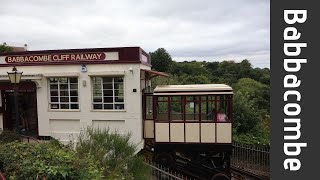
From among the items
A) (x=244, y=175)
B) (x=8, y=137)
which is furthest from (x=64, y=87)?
(x=244, y=175)

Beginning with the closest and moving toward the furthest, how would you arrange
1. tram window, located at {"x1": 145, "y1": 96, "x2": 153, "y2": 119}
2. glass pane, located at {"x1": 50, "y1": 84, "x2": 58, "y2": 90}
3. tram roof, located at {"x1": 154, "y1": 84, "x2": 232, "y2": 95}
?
tram roof, located at {"x1": 154, "y1": 84, "x2": 232, "y2": 95}, tram window, located at {"x1": 145, "y1": 96, "x2": 153, "y2": 119}, glass pane, located at {"x1": 50, "y1": 84, "x2": 58, "y2": 90}

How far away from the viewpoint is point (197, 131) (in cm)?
1233

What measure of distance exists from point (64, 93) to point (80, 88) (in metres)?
0.85

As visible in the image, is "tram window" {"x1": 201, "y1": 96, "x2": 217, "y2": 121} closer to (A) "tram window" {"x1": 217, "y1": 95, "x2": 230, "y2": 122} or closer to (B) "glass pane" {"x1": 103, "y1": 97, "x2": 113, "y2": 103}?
(A) "tram window" {"x1": 217, "y1": 95, "x2": 230, "y2": 122}

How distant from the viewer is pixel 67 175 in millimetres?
6020

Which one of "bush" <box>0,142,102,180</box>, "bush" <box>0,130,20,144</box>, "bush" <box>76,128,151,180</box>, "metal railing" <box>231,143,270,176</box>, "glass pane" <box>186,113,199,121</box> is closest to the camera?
"bush" <box>0,142,102,180</box>

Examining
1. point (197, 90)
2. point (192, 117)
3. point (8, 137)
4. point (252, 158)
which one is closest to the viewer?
point (8, 137)

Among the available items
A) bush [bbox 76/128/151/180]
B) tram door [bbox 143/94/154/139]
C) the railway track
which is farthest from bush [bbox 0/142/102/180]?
the railway track

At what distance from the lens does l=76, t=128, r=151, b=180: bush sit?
812cm

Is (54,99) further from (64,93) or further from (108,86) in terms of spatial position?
(108,86)

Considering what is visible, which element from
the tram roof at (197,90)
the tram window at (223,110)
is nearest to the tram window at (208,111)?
the tram window at (223,110)

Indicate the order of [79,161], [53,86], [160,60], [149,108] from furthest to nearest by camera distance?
[160,60]
[149,108]
[53,86]
[79,161]

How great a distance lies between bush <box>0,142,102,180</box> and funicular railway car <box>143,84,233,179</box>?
18.0ft

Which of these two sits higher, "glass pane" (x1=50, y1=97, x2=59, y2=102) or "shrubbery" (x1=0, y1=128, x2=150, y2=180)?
"glass pane" (x1=50, y1=97, x2=59, y2=102)
